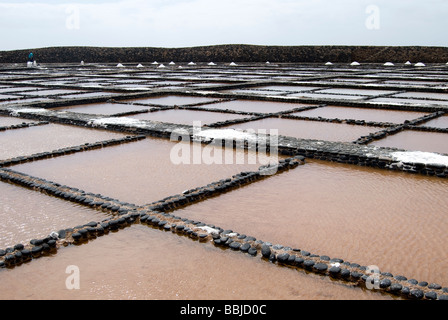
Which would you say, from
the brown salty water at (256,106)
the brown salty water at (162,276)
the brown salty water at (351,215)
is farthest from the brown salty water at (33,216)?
the brown salty water at (256,106)

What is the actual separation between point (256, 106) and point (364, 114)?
2255 mm

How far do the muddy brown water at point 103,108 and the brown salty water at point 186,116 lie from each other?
0.69 meters

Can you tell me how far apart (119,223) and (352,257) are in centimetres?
162

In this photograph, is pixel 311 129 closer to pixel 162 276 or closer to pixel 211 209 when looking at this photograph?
pixel 211 209

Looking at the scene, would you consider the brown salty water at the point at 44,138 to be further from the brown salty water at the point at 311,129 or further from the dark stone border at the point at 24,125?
the brown salty water at the point at 311,129

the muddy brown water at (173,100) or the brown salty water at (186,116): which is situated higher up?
the muddy brown water at (173,100)

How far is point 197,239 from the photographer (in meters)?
3.07

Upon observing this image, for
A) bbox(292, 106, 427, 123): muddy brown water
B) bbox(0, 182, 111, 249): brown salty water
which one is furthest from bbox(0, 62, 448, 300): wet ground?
bbox(292, 106, 427, 123): muddy brown water

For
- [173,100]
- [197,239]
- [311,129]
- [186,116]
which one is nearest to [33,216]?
[197,239]

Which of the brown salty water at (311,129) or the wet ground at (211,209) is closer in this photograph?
the wet ground at (211,209)

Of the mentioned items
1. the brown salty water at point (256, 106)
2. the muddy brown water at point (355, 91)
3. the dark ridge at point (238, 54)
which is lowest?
the brown salty water at point (256, 106)

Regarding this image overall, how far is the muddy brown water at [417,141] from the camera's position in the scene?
549cm

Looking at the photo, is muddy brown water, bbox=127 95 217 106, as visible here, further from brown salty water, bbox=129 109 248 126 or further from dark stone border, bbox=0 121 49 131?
dark stone border, bbox=0 121 49 131
